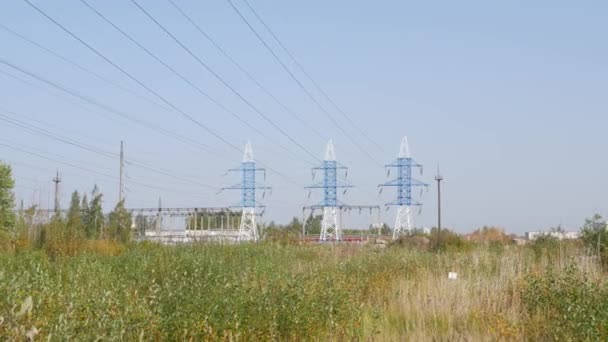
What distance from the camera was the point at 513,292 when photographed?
13.2m

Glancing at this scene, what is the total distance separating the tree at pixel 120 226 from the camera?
25766 millimetres

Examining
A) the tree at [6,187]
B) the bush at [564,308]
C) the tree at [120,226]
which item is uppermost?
the tree at [6,187]

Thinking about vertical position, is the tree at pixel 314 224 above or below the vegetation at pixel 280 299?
above

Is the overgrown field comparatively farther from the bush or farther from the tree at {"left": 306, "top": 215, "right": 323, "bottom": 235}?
the tree at {"left": 306, "top": 215, "right": 323, "bottom": 235}

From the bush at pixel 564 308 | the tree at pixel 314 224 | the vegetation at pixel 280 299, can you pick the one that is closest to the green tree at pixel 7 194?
the vegetation at pixel 280 299

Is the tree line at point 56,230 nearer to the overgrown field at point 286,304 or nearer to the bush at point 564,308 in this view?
the overgrown field at point 286,304

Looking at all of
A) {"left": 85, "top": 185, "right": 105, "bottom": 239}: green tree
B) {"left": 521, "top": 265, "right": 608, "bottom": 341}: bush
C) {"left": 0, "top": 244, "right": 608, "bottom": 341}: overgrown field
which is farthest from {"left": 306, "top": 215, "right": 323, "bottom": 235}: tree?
{"left": 521, "top": 265, "right": 608, "bottom": 341}: bush

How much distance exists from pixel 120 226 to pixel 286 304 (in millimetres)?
18880

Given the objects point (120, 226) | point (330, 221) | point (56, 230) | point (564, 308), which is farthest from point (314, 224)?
point (564, 308)

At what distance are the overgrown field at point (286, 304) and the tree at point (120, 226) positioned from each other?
9.35 meters

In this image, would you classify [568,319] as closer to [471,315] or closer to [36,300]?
[471,315]

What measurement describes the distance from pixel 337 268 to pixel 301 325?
7.55m

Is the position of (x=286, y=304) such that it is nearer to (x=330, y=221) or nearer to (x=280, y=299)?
(x=280, y=299)

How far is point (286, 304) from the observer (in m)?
8.99
